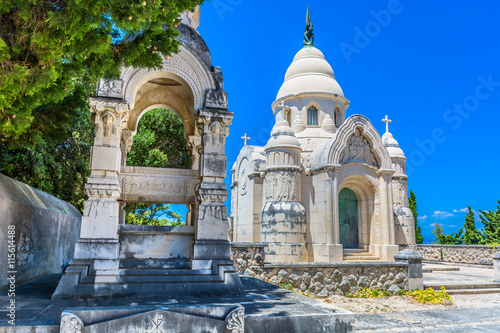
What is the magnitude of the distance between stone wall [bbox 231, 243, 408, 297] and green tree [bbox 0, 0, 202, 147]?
7.54 m

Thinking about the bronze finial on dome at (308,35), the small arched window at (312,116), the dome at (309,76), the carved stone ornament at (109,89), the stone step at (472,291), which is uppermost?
the bronze finial on dome at (308,35)

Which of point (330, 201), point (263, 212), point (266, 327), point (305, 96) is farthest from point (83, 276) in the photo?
point (305, 96)

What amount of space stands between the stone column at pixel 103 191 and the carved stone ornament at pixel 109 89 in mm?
121

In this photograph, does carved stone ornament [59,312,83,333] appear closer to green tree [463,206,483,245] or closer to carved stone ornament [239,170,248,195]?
carved stone ornament [239,170,248,195]

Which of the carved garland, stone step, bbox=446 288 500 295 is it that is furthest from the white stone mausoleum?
the carved garland

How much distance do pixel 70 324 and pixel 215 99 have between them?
498 cm

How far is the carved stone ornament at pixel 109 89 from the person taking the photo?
707 centimetres

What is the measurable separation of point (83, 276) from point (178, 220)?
65.5ft

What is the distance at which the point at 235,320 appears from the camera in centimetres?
436

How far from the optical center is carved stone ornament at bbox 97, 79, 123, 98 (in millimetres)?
7066

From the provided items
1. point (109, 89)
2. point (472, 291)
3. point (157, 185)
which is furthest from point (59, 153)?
point (472, 291)

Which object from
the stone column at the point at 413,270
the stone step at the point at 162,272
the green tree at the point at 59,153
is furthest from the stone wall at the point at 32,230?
A: the stone column at the point at 413,270

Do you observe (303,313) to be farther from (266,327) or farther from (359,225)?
(359,225)

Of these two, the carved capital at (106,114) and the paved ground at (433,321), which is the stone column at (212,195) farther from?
the paved ground at (433,321)
